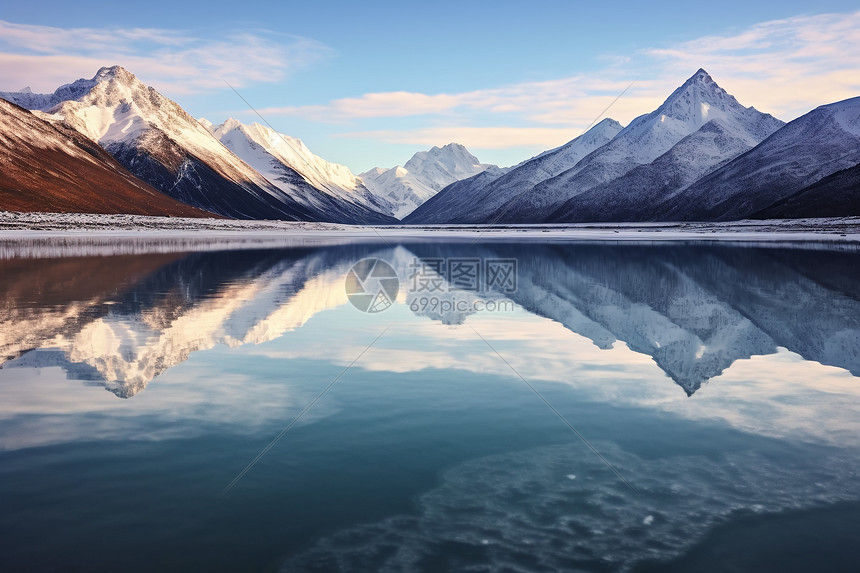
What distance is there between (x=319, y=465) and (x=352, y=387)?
5.02 metres

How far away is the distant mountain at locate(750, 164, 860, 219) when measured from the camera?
172875mm

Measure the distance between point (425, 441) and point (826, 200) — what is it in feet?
651

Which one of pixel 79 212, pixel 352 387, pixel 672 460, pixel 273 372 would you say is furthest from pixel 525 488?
pixel 79 212

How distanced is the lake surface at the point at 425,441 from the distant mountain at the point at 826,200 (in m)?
171

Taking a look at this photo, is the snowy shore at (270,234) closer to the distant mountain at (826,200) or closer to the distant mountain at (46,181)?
the distant mountain at (46,181)
